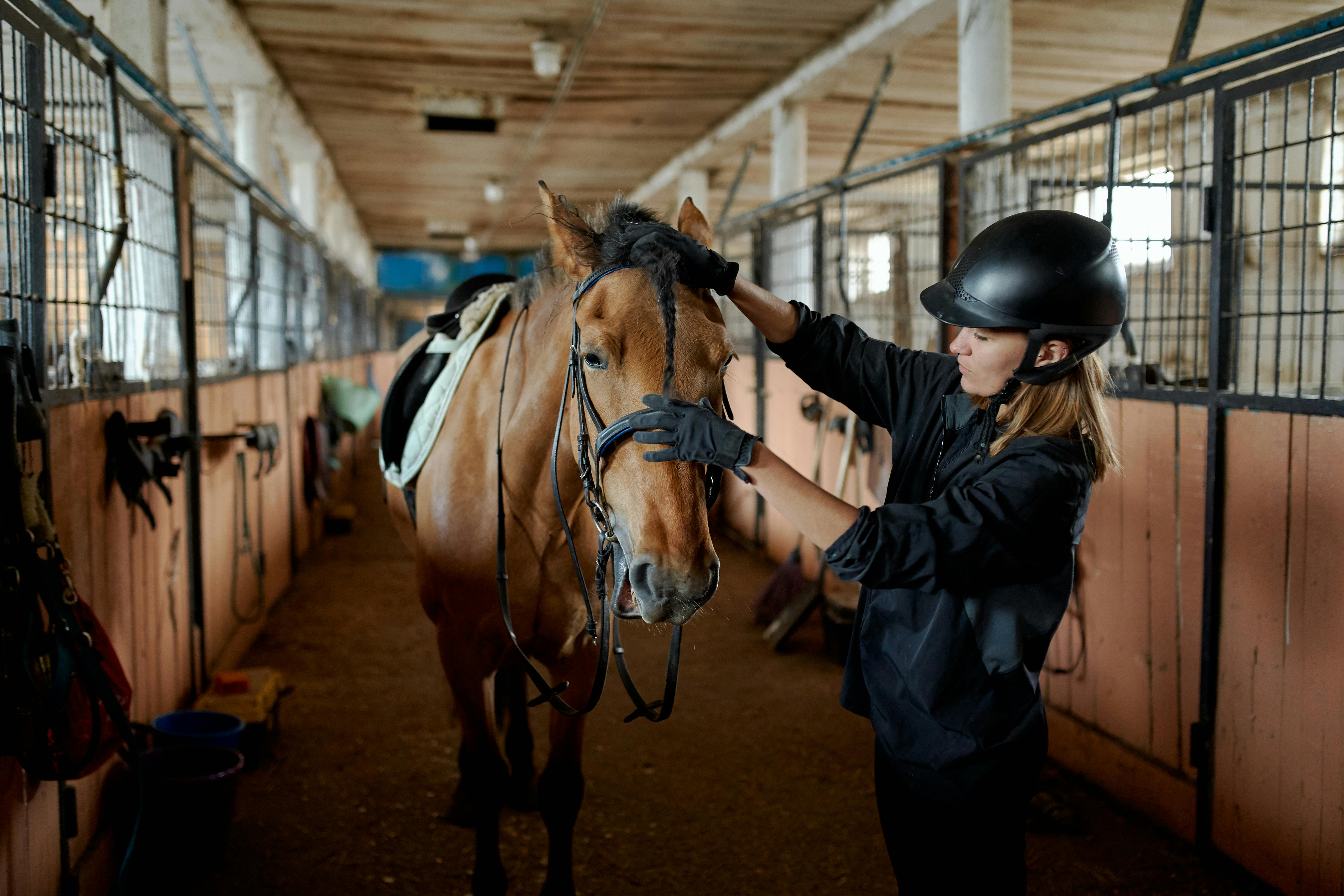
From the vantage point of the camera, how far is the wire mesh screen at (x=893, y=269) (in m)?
4.15

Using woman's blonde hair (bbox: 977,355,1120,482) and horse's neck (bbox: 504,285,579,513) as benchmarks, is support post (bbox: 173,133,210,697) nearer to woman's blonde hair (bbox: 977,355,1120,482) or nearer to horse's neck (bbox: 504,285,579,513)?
horse's neck (bbox: 504,285,579,513)

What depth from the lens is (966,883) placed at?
1.37 meters

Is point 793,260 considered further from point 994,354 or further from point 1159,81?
point 994,354

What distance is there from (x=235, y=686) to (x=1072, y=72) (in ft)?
21.6

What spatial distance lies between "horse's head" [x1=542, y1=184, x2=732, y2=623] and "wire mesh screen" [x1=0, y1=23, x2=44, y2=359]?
1202mm

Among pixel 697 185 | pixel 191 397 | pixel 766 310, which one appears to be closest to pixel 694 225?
pixel 766 310

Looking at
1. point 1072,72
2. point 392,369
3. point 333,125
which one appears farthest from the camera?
point 392,369

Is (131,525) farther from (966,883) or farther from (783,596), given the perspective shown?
(783,596)

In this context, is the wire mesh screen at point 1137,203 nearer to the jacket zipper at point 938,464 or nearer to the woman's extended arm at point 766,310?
the jacket zipper at point 938,464

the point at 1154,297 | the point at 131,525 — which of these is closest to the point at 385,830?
the point at 131,525

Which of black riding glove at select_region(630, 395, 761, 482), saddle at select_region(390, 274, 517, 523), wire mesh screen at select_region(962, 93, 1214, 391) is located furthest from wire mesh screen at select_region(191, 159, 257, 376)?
wire mesh screen at select_region(962, 93, 1214, 391)

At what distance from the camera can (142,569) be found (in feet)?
9.00

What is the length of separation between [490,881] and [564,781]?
32 cm

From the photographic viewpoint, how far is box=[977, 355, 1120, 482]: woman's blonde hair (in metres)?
1.33
